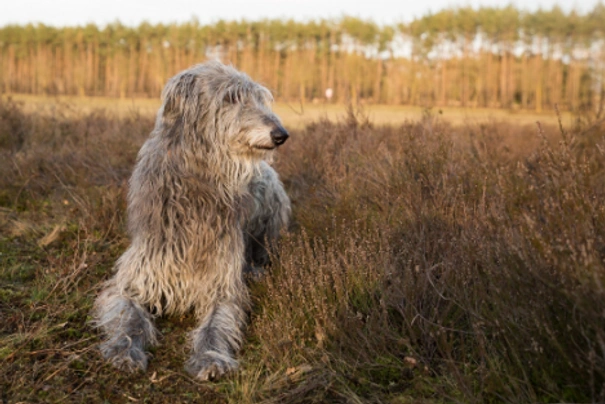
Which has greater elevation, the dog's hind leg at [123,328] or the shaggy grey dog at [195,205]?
the shaggy grey dog at [195,205]

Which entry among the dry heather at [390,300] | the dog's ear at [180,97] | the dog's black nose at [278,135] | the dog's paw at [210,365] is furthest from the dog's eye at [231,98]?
the dog's paw at [210,365]

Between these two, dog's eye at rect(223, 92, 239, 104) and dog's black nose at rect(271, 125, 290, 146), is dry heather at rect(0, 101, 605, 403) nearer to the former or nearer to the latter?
dog's black nose at rect(271, 125, 290, 146)

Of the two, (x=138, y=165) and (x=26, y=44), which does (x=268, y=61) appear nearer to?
(x=26, y=44)

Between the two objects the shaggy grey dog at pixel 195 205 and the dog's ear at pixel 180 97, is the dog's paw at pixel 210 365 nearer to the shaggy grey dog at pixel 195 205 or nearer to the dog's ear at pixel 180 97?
the shaggy grey dog at pixel 195 205

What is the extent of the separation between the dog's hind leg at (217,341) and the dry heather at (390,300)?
0.09 meters

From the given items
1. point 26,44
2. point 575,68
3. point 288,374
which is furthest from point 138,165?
point 26,44

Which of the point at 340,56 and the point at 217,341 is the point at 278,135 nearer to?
the point at 217,341

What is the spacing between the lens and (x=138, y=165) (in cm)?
434

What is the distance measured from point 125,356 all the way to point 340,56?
5051cm

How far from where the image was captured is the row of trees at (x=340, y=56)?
44875 mm

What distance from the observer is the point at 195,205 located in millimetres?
4031

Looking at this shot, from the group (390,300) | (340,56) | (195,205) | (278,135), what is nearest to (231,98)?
(278,135)

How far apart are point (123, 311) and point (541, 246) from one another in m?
2.81

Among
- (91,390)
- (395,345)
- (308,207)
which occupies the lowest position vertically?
(91,390)
